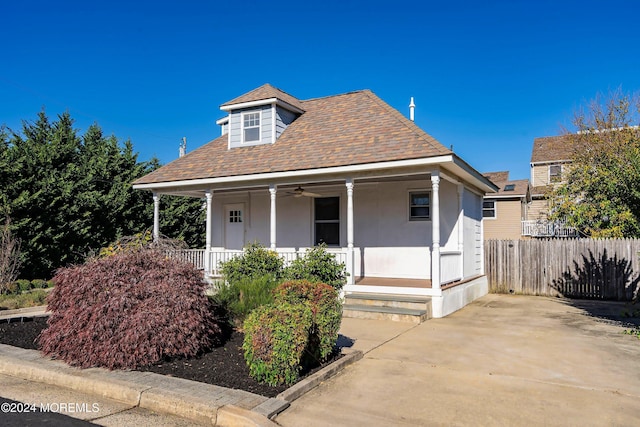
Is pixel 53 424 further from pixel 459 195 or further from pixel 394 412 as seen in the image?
pixel 459 195

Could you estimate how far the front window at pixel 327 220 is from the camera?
1382 centimetres

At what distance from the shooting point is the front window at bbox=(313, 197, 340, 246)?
13.8 m

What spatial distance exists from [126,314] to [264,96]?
9858 millimetres

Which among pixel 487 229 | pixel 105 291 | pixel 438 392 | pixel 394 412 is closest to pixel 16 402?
pixel 105 291

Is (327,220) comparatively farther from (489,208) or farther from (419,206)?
(489,208)

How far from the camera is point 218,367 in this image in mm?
5559

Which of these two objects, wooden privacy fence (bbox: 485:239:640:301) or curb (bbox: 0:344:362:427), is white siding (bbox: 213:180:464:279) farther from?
curb (bbox: 0:344:362:427)

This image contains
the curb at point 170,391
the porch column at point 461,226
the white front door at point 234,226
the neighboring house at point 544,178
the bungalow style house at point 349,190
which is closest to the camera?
the curb at point 170,391

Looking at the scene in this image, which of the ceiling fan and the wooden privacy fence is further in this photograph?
the wooden privacy fence

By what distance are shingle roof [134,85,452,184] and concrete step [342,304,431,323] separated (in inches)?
133

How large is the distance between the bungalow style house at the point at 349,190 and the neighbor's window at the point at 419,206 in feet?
0.10

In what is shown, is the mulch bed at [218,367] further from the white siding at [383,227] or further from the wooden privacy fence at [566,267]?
the wooden privacy fence at [566,267]

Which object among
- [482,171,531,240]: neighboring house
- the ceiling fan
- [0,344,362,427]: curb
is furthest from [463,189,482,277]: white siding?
[482,171,531,240]: neighboring house

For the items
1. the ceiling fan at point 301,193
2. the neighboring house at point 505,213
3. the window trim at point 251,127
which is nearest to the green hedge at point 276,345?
the ceiling fan at point 301,193
